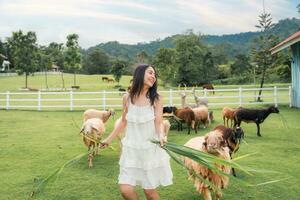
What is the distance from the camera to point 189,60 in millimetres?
55781

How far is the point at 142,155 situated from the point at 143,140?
0.53 ft

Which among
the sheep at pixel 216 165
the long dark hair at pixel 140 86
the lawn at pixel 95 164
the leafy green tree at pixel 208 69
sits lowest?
the lawn at pixel 95 164

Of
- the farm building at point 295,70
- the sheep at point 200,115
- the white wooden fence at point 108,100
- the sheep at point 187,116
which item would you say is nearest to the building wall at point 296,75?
the farm building at point 295,70

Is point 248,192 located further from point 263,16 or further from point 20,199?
point 263,16

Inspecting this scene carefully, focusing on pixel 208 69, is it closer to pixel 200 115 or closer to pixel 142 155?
pixel 200 115

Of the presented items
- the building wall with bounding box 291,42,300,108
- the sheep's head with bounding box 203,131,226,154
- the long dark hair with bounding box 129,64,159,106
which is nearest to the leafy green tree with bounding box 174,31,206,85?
the building wall with bounding box 291,42,300,108

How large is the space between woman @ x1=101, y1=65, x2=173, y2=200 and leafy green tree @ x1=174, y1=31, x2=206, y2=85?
158 feet

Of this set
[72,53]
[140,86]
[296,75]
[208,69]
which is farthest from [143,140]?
[208,69]

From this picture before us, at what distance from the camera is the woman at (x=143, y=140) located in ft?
14.8

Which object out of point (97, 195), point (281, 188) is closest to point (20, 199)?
point (97, 195)

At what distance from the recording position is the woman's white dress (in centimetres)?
450

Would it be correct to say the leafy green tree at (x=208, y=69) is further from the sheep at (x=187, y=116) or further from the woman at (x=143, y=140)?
the woman at (x=143, y=140)

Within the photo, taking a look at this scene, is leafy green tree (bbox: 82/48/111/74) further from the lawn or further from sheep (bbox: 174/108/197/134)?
sheep (bbox: 174/108/197/134)

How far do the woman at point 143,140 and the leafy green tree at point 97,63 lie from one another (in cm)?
8436
